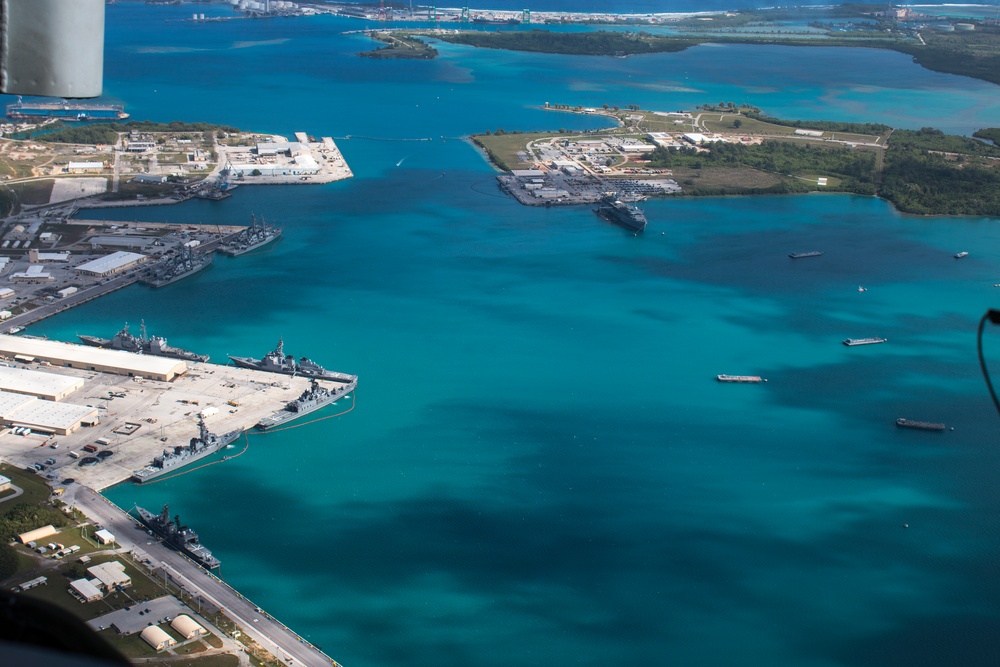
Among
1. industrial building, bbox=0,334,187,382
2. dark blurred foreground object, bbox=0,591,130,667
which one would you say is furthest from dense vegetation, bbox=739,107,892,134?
dark blurred foreground object, bbox=0,591,130,667

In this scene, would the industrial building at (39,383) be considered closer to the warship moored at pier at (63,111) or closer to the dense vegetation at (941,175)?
the warship moored at pier at (63,111)

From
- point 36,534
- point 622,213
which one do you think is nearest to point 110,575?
point 36,534

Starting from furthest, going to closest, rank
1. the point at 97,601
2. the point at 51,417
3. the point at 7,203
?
the point at 7,203
the point at 51,417
the point at 97,601

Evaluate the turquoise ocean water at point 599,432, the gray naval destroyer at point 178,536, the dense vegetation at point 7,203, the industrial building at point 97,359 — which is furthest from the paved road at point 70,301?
the gray naval destroyer at point 178,536

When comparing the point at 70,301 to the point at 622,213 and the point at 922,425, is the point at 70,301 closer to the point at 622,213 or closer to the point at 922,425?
the point at 622,213

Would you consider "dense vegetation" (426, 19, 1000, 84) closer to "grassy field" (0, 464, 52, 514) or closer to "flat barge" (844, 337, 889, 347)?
"flat barge" (844, 337, 889, 347)

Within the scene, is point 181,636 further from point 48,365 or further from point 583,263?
point 583,263

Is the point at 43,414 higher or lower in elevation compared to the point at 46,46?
lower
